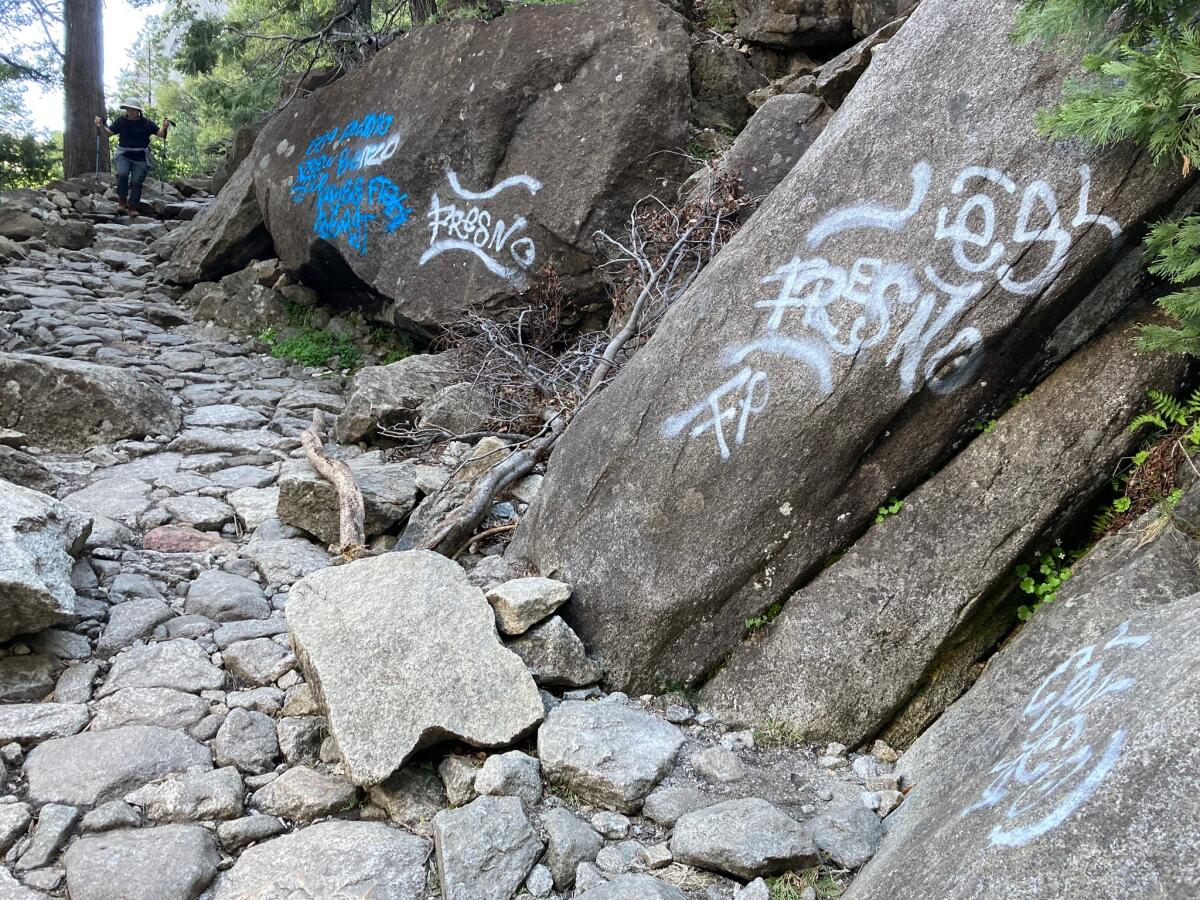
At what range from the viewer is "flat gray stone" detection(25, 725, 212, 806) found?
283cm

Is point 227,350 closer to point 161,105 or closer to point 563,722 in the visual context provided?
point 563,722

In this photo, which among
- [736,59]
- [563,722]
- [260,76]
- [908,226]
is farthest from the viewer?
[260,76]

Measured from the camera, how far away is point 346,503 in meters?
4.72

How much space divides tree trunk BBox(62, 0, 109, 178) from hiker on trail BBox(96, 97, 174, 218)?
8.93ft

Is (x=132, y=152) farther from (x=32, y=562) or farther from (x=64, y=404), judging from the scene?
(x=32, y=562)

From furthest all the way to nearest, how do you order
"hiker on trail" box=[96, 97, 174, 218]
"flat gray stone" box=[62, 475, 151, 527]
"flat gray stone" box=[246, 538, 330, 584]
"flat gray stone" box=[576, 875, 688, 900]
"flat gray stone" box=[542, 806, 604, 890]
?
1. "hiker on trail" box=[96, 97, 174, 218]
2. "flat gray stone" box=[62, 475, 151, 527]
3. "flat gray stone" box=[246, 538, 330, 584]
4. "flat gray stone" box=[542, 806, 604, 890]
5. "flat gray stone" box=[576, 875, 688, 900]

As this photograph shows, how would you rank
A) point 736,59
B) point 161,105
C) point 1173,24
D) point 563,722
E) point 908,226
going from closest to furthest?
point 1173,24, point 563,722, point 908,226, point 736,59, point 161,105

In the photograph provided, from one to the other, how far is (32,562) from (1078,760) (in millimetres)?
3445

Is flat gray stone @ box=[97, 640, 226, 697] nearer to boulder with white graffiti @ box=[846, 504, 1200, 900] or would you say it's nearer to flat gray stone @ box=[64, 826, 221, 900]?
flat gray stone @ box=[64, 826, 221, 900]

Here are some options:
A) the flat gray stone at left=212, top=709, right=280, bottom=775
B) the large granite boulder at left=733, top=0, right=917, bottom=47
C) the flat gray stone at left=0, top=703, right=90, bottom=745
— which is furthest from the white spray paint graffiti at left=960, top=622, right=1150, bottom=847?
the large granite boulder at left=733, top=0, right=917, bottom=47

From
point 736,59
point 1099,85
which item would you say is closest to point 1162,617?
point 1099,85

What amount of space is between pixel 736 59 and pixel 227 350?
5.28 meters

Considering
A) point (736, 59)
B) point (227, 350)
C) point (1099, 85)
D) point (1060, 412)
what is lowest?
point (227, 350)

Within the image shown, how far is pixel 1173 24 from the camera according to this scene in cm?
269
